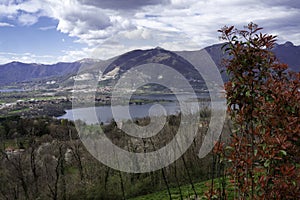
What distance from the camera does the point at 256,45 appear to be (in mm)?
2557

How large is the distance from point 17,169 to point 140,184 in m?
7.57

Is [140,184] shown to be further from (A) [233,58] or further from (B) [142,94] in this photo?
(B) [142,94]

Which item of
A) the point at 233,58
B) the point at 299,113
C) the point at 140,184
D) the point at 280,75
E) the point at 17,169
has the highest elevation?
the point at 233,58

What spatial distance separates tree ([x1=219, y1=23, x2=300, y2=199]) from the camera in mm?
2518

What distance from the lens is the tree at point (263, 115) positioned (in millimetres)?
2518

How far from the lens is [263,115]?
102 inches

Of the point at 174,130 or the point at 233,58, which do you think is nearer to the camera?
the point at 233,58

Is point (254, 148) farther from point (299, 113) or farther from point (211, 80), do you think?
point (211, 80)

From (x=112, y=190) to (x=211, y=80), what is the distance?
13.3 m

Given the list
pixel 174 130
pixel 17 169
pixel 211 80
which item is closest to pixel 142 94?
pixel 174 130

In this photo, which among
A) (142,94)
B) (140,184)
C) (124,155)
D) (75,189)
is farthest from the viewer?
(142,94)

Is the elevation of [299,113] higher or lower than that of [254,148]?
higher

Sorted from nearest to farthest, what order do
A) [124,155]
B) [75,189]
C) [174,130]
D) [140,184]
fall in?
[75,189]
[140,184]
[124,155]
[174,130]

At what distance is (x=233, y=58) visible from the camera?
8.45 feet
